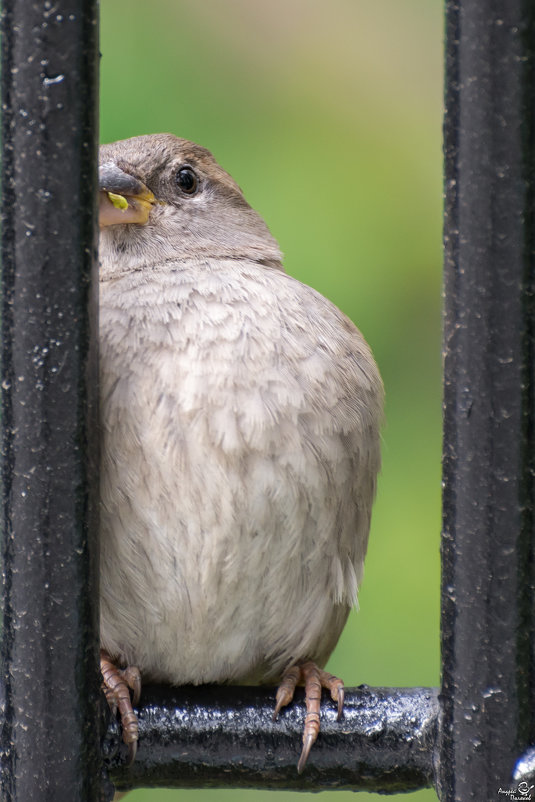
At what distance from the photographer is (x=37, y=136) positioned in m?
0.95

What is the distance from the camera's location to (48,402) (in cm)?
99

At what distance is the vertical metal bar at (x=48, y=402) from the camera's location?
942 millimetres

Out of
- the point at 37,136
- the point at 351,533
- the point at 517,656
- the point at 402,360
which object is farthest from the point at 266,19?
the point at 517,656

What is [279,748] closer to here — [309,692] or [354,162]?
[309,692]

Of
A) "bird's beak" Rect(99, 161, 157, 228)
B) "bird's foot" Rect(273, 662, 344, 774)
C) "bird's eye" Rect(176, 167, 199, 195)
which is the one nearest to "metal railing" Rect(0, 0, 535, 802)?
"bird's foot" Rect(273, 662, 344, 774)

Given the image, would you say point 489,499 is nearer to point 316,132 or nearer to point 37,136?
point 37,136

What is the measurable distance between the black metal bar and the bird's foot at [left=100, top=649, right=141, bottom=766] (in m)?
0.01

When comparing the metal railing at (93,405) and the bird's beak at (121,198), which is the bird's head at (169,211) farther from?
the metal railing at (93,405)

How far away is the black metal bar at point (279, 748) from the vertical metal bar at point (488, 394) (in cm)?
13

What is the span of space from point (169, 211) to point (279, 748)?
96 cm

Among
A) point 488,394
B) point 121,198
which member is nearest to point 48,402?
point 488,394

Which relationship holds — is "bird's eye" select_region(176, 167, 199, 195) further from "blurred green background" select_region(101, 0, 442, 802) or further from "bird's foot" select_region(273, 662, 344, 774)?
"bird's foot" select_region(273, 662, 344, 774)

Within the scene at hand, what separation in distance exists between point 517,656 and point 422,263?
1694mm

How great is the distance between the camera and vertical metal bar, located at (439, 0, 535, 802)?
3.00 ft
